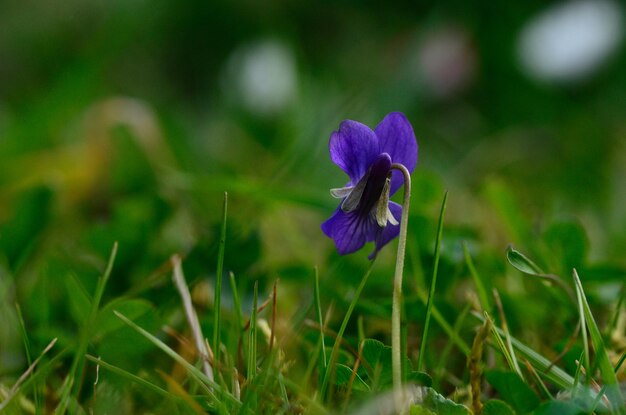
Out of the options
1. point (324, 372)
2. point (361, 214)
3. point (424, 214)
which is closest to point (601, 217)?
point (424, 214)

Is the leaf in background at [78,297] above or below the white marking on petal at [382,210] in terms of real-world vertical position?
below

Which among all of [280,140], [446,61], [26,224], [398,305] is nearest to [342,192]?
[398,305]

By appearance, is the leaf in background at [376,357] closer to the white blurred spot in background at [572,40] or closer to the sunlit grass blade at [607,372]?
the sunlit grass blade at [607,372]

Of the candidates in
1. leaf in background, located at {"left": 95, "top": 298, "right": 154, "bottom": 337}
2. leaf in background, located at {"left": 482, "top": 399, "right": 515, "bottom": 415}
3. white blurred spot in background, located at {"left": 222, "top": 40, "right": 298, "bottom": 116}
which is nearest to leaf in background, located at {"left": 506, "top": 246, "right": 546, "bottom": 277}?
leaf in background, located at {"left": 482, "top": 399, "right": 515, "bottom": 415}

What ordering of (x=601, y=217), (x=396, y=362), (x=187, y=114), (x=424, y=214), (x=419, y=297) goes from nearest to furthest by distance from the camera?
(x=396, y=362), (x=419, y=297), (x=424, y=214), (x=601, y=217), (x=187, y=114)

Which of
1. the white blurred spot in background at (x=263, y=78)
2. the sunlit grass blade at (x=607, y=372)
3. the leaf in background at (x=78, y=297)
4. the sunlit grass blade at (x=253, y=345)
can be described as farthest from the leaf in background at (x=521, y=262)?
the white blurred spot in background at (x=263, y=78)

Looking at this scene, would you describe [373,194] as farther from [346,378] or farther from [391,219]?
[346,378]

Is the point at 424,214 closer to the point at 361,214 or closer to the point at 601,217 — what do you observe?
the point at 361,214
